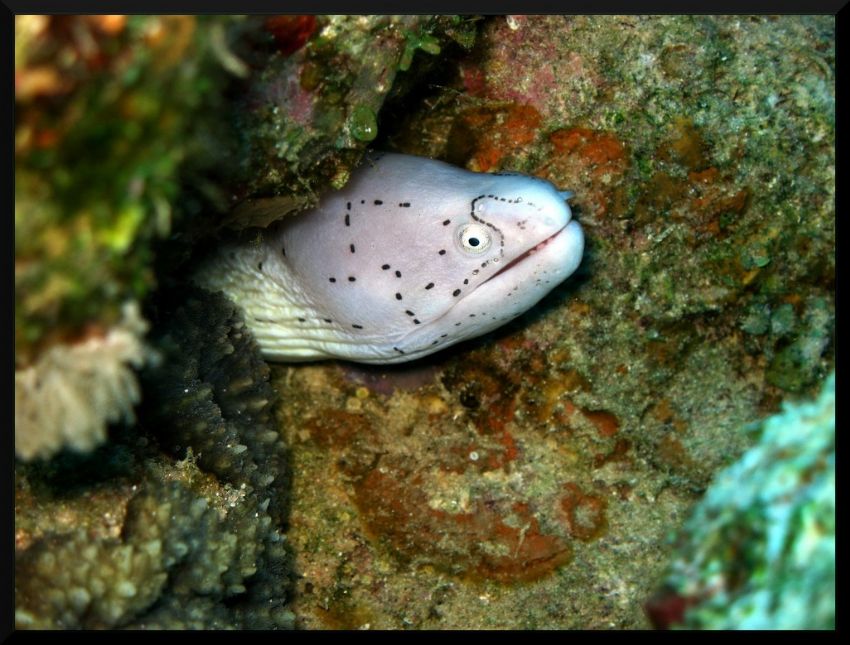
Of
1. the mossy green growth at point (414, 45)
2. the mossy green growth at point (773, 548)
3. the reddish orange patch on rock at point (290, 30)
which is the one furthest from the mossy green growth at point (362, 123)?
the mossy green growth at point (773, 548)

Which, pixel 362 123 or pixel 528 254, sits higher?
pixel 362 123

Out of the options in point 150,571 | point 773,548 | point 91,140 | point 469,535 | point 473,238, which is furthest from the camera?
point 469,535

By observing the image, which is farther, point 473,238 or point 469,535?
point 469,535

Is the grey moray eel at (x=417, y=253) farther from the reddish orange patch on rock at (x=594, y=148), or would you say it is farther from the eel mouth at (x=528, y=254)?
the reddish orange patch on rock at (x=594, y=148)

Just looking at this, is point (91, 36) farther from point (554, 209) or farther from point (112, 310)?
point (554, 209)

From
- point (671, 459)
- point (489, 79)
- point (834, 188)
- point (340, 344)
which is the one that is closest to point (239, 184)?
point (340, 344)

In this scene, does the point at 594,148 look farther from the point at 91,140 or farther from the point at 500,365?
the point at 91,140

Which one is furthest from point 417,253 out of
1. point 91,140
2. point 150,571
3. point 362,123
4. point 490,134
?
point 91,140

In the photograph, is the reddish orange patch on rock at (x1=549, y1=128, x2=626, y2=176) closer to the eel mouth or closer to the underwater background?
the underwater background
